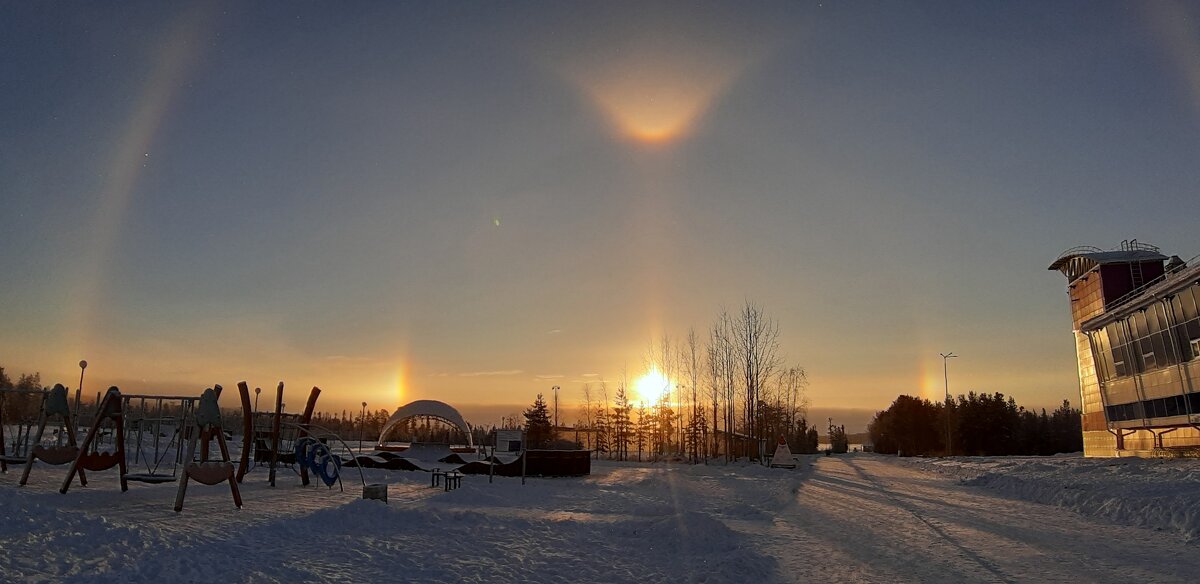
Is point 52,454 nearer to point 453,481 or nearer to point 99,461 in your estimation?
point 99,461

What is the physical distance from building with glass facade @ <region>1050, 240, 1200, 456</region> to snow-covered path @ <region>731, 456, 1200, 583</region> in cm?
1888

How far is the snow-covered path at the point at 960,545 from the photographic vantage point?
1005cm

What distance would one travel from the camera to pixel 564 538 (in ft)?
43.0

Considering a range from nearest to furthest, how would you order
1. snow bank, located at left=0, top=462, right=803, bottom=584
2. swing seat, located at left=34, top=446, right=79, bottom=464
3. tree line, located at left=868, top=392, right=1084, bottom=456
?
snow bank, located at left=0, top=462, right=803, bottom=584 → swing seat, located at left=34, top=446, right=79, bottom=464 → tree line, located at left=868, top=392, right=1084, bottom=456

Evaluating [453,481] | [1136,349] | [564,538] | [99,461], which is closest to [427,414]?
[453,481]

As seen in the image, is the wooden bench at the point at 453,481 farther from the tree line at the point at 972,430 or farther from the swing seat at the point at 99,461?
the tree line at the point at 972,430

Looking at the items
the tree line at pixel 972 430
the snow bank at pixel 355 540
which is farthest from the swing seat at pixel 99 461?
the tree line at pixel 972 430

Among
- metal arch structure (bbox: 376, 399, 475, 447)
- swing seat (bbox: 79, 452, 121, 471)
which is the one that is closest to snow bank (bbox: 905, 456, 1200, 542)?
swing seat (bbox: 79, 452, 121, 471)

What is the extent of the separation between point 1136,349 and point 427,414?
1574 inches

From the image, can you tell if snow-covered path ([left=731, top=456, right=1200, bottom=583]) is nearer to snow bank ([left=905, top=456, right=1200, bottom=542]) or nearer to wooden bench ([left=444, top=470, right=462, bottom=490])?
snow bank ([left=905, top=456, right=1200, bottom=542])

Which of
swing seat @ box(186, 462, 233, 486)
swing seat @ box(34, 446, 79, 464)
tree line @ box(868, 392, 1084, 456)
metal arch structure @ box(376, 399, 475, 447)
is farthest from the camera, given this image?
tree line @ box(868, 392, 1084, 456)

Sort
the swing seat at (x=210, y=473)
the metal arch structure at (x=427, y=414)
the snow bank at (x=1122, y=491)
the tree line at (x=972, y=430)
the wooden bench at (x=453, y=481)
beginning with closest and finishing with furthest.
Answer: the swing seat at (x=210, y=473) → the snow bank at (x=1122, y=491) → the wooden bench at (x=453, y=481) → the metal arch structure at (x=427, y=414) → the tree line at (x=972, y=430)

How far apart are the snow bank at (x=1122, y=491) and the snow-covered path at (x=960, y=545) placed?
0.61m

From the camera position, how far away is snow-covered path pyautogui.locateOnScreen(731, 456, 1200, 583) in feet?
33.0
